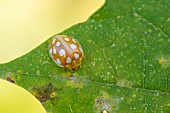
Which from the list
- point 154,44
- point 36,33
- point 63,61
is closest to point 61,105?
point 63,61

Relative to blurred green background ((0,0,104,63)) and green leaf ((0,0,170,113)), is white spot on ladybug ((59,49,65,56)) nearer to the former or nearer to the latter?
green leaf ((0,0,170,113))

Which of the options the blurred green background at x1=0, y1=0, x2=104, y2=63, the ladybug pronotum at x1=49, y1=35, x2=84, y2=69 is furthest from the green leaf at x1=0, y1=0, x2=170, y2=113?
the blurred green background at x1=0, y1=0, x2=104, y2=63

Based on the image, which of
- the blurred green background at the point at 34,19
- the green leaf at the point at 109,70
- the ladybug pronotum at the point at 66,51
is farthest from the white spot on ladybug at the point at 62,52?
the blurred green background at the point at 34,19

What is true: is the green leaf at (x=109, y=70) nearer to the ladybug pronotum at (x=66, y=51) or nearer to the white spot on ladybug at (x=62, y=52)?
the ladybug pronotum at (x=66, y=51)

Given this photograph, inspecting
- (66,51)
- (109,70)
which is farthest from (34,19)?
(109,70)

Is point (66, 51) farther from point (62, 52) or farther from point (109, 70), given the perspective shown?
point (109, 70)

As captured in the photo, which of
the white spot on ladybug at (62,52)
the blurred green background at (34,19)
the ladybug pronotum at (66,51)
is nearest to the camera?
the ladybug pronotum at (66,51)

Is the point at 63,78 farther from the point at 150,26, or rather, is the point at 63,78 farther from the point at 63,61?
the point at 150,26
